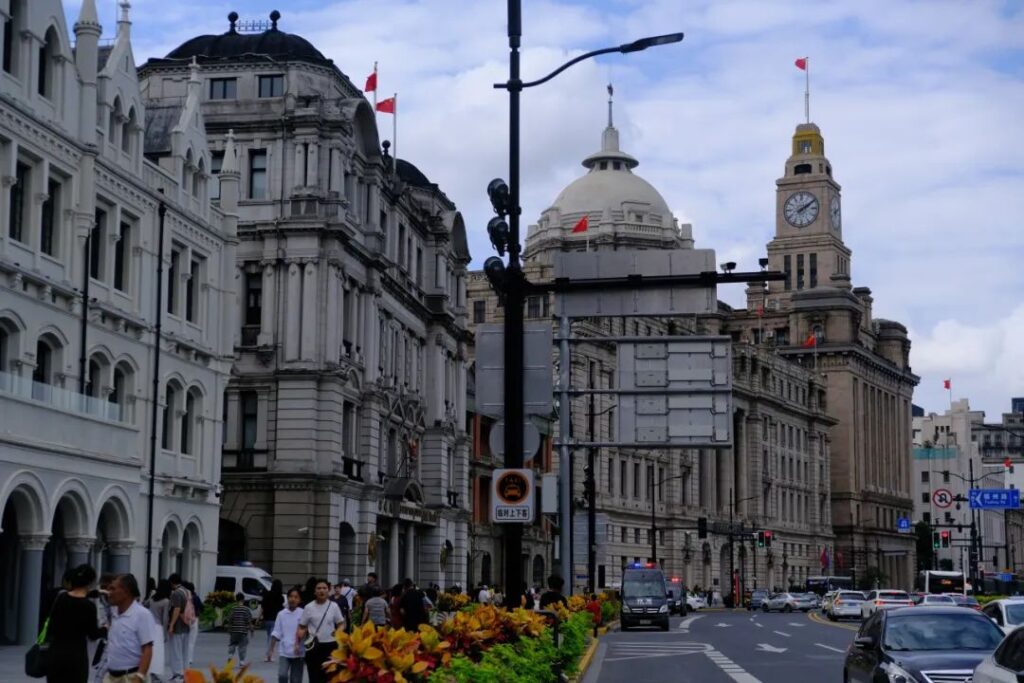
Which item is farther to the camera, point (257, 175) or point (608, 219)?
point (608, 219)

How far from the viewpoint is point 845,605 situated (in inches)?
2874

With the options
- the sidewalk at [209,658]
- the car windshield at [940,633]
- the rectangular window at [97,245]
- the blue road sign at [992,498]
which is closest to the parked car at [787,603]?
the blue road sign at [992,498]

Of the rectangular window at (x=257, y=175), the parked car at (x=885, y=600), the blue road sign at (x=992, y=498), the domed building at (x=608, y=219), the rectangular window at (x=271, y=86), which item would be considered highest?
the domed building at (x=608, y=219)

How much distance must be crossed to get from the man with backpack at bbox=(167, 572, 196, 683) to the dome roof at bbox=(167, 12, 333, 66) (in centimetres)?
3460

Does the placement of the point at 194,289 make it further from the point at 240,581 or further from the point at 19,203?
the point at 19,203

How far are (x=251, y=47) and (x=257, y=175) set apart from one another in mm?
5330

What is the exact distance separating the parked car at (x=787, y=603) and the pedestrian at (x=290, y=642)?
261 feet

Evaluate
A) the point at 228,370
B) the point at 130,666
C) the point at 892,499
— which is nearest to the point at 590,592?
the point at 228,370

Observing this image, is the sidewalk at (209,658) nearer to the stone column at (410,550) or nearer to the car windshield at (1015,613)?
the car windshield at (1015,613)

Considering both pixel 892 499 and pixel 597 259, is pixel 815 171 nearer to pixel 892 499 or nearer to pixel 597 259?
pixel 892 499

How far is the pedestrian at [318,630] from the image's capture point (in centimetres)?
1995

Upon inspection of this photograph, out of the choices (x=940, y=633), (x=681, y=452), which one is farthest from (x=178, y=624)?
(x=681, y=452)

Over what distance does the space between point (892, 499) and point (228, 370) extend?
133640 millimetres

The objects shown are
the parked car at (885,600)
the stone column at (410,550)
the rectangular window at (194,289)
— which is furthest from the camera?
the stone column at (410,550)
